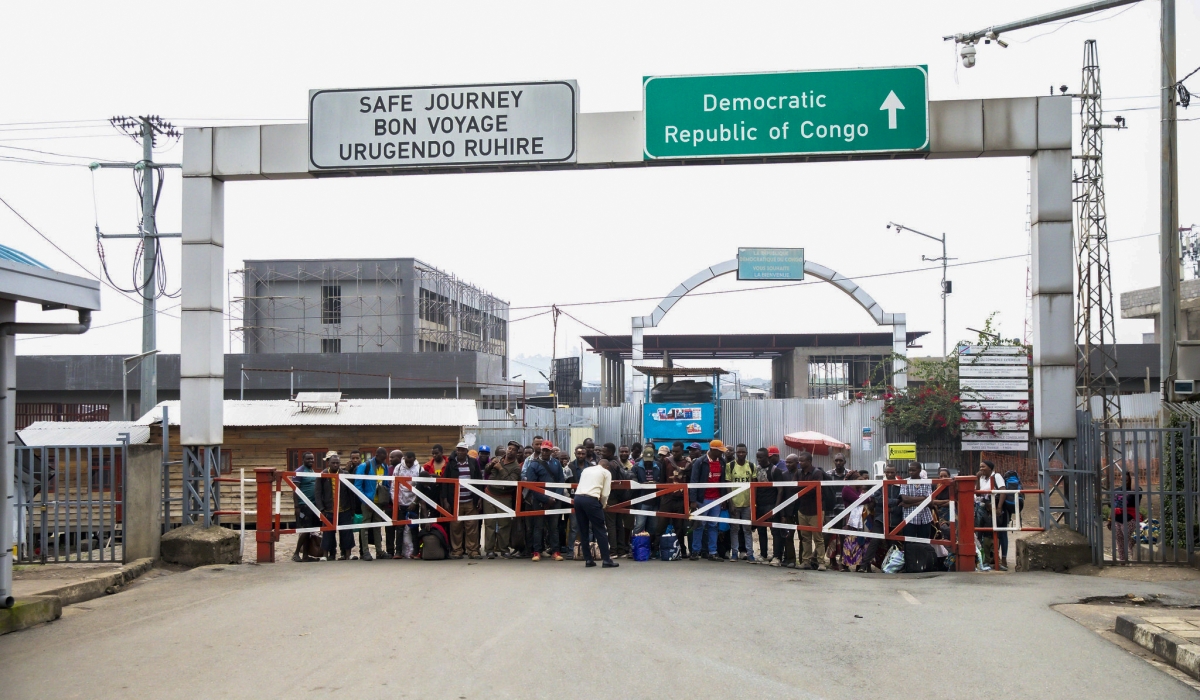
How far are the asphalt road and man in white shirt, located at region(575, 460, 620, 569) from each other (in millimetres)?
1053

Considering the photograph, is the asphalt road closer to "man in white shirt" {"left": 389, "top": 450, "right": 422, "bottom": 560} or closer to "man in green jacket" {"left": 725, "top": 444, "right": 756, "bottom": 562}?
"man in green jacket" {"left": 725, "top": 444, "right": 756, "bottom": 562}

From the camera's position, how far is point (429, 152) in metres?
13.1

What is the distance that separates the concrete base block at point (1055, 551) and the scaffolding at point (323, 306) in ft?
156

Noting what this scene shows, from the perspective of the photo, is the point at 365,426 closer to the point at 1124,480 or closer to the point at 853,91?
the point at 853,91

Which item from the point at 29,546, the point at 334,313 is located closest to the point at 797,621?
the point at 29,546

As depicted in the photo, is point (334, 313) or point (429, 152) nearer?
point (429, 152)

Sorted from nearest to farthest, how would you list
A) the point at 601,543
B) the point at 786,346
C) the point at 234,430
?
the point at 601,543 < the point at 234,430 < the point at 786,346

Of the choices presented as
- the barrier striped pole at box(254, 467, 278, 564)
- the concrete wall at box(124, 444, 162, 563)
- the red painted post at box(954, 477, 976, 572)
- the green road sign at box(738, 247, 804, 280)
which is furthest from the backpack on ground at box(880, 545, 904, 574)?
the green road sign at box(738, 247, 804, 280)

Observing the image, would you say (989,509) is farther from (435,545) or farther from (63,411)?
(63,411)

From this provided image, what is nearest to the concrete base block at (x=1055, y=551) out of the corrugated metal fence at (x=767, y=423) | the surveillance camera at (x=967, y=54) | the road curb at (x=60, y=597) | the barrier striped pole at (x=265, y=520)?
the barrier striped pole at (x=265, y=520)

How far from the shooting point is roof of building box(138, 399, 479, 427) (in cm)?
2383

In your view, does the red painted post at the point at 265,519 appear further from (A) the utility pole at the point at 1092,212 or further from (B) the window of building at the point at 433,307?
(B) the window of building at the point at 433,307

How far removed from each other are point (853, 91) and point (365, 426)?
1627 centimetres

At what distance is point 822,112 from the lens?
12523 millimetres
